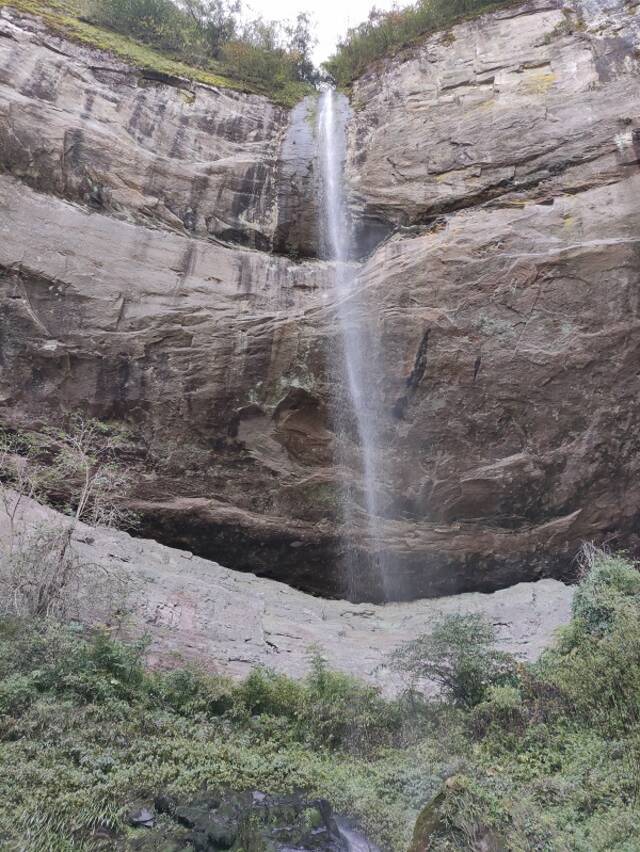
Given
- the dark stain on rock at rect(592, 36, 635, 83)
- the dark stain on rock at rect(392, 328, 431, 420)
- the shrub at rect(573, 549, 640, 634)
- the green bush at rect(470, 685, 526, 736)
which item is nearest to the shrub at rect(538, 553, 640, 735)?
the shrub at rect(573, 549, 640, 634)

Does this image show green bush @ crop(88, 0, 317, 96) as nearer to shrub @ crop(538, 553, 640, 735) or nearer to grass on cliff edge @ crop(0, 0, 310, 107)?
grass on cliff edge @ crop(0, 0, 310, 107)

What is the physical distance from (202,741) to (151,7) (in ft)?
57.4

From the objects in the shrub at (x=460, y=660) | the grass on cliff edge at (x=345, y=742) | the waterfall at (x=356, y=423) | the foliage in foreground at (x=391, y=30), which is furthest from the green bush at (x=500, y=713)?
the foliage in foreground at (x=391, y=30)

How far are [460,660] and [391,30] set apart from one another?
1586 centimetres

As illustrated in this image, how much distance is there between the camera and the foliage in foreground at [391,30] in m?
15.8

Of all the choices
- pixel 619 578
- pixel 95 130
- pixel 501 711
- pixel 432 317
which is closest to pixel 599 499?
pixel 619 578

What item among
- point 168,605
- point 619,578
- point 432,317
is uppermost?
point 432,317

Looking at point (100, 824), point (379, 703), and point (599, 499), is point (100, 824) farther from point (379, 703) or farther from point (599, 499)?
point (599, 499)

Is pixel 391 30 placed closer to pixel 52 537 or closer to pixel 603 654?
pixel 52 537

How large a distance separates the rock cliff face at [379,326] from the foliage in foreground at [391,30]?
14.0ft

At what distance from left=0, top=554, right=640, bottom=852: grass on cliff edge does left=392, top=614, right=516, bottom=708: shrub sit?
48mm

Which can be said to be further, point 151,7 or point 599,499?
point 151,7

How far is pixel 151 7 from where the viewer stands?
1655 centimetres

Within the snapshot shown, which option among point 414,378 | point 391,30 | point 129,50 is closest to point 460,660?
point 414,378
